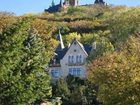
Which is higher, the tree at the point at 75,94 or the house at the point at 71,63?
the house at the point at 71,63

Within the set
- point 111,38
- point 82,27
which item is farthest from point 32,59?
point 82,27

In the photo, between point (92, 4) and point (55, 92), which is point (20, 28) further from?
point (92, 4)

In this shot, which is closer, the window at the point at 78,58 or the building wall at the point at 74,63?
the building wall at the point at 74,63

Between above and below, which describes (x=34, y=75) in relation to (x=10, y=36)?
below

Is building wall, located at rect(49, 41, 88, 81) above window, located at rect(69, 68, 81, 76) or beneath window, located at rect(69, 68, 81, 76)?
above

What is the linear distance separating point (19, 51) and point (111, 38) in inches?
2627

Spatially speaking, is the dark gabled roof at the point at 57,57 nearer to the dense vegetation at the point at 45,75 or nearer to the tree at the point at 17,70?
the dense vegetation at the point at 45,75

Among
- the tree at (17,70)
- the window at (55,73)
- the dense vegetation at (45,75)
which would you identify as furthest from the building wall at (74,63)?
the tree at (17,70)

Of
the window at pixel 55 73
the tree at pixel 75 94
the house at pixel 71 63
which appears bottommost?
the tree at pixel 75 94

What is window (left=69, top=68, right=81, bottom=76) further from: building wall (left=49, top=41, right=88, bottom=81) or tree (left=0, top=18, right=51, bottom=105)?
tree (left=0, top=18, right=51, bottom=105)

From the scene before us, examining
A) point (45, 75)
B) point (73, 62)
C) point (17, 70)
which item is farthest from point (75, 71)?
point (17, 70)

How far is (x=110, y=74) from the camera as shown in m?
43.6

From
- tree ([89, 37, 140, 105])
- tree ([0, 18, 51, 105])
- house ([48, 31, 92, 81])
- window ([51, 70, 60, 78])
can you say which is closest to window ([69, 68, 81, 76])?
house ([48, 31, 92, 81])

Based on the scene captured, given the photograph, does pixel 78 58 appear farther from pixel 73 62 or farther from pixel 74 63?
pixel 73 62
